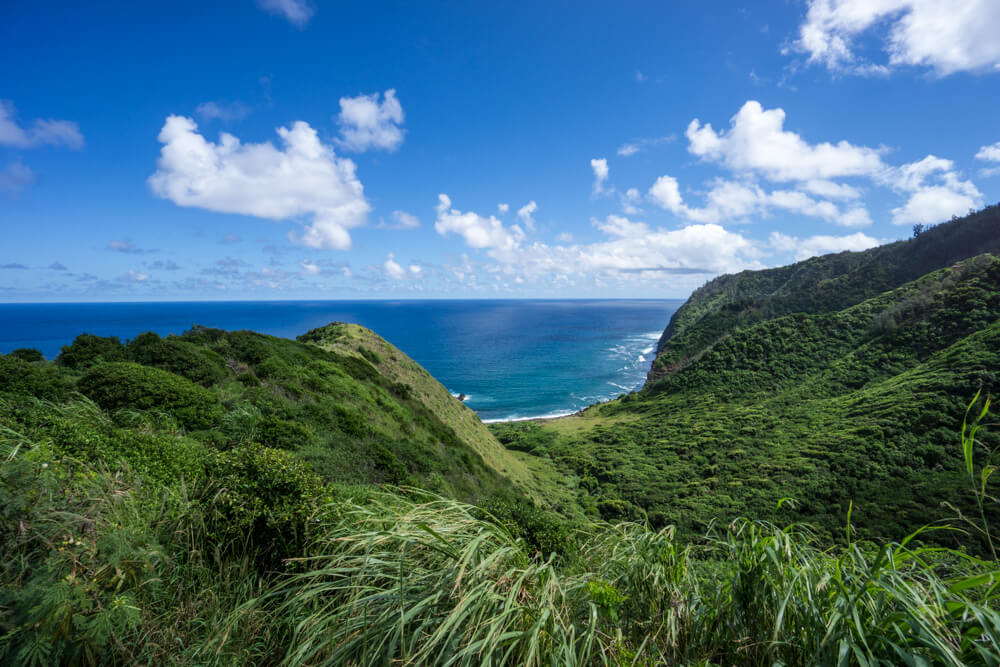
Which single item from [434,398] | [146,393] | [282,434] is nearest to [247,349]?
[146,393]

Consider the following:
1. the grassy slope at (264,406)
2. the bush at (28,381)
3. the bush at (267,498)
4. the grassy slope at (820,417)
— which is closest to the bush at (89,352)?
the grassy slope at (264,406)

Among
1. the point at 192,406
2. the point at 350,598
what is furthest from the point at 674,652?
the point at 192,406

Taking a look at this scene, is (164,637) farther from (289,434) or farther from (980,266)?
(980,266)

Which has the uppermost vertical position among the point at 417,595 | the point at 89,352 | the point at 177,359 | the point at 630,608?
the point at 89,352

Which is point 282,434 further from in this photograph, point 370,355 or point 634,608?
point 370,355

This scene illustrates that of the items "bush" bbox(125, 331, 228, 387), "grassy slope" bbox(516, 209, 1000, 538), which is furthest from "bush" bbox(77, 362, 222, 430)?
"grassy slope" bbox(516, 209, 1000, 538)
